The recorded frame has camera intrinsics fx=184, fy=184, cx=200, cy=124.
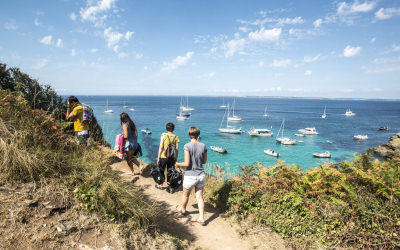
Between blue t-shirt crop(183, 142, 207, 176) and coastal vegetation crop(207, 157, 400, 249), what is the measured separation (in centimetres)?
139

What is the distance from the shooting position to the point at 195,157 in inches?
158

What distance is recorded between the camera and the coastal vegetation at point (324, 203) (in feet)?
11.1

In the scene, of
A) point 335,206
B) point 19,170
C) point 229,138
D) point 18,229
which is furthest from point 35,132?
point 229,138

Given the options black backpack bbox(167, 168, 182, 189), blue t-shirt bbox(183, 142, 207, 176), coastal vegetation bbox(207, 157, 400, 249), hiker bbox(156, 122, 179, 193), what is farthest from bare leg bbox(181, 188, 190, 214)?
coastal vegetation bbox(207, 157, 400, 249)

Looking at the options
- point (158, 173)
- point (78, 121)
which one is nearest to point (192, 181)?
point (158, 173)

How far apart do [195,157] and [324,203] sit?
2.87 meters

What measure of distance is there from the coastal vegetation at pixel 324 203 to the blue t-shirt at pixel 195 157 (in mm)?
1393

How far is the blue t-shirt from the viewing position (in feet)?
13.1

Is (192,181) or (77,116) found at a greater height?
(77,116)

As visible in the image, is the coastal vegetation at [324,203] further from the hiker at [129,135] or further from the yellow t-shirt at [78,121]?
the yellow t-shirt at [78,121]

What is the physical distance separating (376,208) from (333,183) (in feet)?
2.62

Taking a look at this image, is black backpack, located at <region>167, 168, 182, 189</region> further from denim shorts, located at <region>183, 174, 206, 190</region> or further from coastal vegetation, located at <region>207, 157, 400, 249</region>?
coastal vegetation, located at <region>207, 157, 400, 249</region>

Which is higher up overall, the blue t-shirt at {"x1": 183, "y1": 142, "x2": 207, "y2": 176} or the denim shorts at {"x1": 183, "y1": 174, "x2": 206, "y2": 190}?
the blue t-shirt at {"x1": 183, "y1": 142, "x2": 207, "y2": 176}

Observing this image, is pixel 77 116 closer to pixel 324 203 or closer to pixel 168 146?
pixel 168 146
